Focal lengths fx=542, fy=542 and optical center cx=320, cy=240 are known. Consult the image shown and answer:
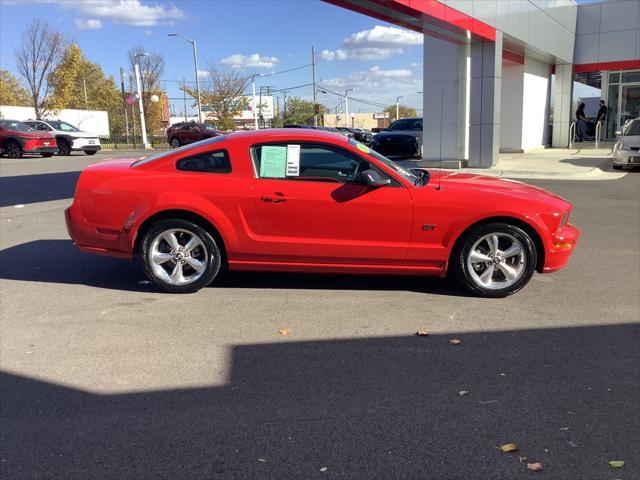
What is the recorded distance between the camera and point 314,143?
5.19 m

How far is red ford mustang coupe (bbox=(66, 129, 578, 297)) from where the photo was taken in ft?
16.5

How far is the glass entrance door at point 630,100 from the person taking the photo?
26703 millimetres

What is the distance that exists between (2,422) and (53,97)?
50.9m

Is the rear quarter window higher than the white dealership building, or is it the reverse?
the white dealership building

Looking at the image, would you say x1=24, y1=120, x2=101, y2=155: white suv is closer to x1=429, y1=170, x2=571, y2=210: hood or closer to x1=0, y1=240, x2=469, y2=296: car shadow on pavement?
x1=0, y1=240, x2=469, y2=296: car shadow on pavement

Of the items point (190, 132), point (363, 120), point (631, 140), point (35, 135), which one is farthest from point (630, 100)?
point (363, 120)

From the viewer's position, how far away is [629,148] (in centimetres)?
1578

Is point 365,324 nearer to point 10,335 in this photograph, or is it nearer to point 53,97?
point 10,335

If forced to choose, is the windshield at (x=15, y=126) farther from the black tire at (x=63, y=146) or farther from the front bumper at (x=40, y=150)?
the black tire at (x=63, y=146)

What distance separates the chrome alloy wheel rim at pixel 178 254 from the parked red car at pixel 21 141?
23067mm

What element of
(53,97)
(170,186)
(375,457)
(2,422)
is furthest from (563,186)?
(53,97)

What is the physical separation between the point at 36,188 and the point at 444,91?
41.1 feet

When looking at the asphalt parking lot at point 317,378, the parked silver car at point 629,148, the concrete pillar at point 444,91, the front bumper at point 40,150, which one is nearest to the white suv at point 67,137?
the front bumper at point 40,150

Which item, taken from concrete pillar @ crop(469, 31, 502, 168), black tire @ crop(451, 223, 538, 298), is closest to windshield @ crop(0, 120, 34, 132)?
concrete pillar @ crop(469, 31, 502, 168)
